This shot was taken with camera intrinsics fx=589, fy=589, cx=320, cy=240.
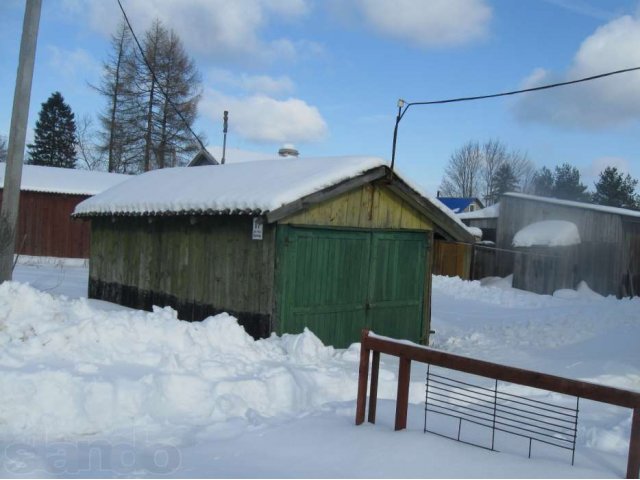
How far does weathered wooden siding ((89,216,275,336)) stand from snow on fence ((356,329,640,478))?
3.62 m

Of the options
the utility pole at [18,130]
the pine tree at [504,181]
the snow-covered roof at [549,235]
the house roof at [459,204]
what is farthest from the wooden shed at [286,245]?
the pine tree at [504,181]

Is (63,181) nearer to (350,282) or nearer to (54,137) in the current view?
(350,282)

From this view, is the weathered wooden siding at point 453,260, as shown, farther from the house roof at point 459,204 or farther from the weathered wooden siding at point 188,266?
the house roof at point 459,204

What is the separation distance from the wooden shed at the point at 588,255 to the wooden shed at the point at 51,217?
16.8 m

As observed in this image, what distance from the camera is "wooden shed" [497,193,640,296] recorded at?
20125mm

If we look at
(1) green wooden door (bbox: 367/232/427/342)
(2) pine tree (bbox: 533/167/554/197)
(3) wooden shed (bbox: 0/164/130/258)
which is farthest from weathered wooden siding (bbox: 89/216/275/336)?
(2) pine tree (bbox: 533/167/554/197)

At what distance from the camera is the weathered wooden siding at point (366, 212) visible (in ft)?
29.0

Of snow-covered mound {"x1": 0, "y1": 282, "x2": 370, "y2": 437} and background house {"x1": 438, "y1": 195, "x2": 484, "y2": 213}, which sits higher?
background house {"x1": 438, "y1": 195, "x2": 484, "y2": 213}

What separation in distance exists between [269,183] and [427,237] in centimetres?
344

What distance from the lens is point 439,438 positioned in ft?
14.6

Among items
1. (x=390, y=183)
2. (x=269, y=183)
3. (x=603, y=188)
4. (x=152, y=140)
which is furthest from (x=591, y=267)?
(x=603, y=188)

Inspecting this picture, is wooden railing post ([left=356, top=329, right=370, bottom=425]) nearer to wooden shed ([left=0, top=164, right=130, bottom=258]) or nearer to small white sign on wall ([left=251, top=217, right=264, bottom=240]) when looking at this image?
small white sign on wall ([left=251, top=217, right=264, bottom=240])

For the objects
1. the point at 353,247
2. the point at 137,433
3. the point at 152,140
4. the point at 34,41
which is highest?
the point at 152,140

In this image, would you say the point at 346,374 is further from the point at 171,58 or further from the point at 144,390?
the point at 171,58
